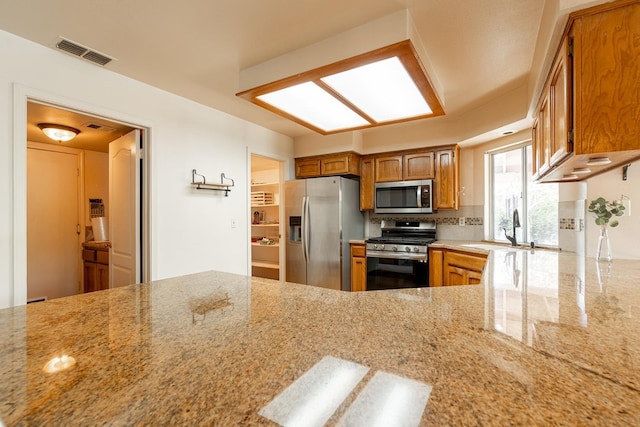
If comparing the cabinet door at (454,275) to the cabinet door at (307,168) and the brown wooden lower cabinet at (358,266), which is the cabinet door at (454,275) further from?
the cabinet door at (307,168)

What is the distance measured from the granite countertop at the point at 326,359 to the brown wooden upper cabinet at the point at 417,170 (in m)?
2.48

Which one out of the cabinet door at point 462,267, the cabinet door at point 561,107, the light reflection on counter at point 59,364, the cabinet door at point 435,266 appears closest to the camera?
the light reflection on counter at point 59,364

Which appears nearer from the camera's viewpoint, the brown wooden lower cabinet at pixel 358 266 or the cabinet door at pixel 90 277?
the brown wooden lower cabinet at pixel 358 266

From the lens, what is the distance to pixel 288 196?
3.98m

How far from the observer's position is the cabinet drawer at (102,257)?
3.54 m

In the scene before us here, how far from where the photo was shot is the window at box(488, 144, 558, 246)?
2.72 m

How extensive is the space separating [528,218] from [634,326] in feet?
8.12

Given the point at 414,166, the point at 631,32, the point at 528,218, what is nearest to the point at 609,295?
the point at 631,32

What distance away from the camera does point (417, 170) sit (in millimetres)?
3676

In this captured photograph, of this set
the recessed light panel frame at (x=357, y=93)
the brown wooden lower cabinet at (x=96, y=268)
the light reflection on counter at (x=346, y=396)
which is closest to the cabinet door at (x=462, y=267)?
the recessed light panel frame at (x=357, y=93)

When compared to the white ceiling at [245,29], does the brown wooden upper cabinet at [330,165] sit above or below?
below

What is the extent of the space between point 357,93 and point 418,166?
6.61 ft

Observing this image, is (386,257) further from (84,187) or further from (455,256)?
(84,187)

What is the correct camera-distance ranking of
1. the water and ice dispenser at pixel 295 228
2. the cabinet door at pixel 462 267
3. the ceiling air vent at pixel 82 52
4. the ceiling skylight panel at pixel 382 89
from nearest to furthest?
the ceiling skylight panel at pixel 382 89 < the ceiling air vent at pixel 82 52 < the cabinet door at pixel 462 267 < the water and ice dispenser at pixel 295 228
